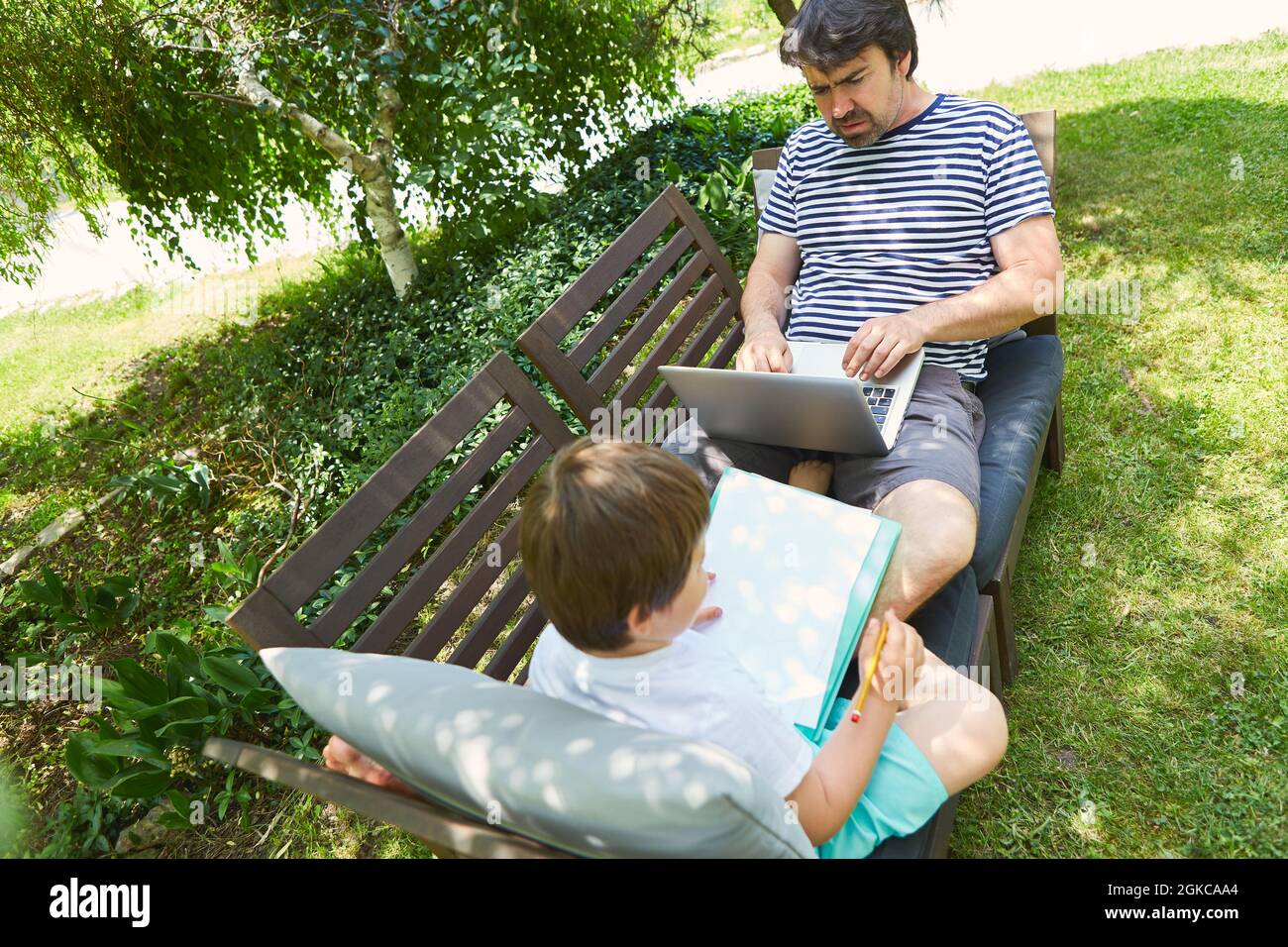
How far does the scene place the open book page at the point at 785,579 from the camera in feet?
5.67

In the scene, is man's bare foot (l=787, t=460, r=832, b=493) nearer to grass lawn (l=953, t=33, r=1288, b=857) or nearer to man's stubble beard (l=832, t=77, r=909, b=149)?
grass lawn (l=953, t=33, r=1288, b=857)

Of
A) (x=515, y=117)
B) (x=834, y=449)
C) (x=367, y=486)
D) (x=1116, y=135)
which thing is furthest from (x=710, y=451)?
(x=1116, y=135)

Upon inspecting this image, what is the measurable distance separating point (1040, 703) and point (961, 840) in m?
0.48

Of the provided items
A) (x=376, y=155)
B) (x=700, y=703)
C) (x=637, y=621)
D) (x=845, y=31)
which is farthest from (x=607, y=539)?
(x=376, y=155)

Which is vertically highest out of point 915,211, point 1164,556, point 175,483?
point 915,211

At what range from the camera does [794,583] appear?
1863 mm

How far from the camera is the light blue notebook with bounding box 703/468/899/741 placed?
67.7 inches

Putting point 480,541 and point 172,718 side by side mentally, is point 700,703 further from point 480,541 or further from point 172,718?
point 172,718

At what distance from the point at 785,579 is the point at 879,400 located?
2.35 ft

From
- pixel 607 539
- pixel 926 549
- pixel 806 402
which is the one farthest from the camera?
pixel 806 402

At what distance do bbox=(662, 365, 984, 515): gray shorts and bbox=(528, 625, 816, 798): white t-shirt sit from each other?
77 cm

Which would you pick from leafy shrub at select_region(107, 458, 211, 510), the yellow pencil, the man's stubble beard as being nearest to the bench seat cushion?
the yellow pencil

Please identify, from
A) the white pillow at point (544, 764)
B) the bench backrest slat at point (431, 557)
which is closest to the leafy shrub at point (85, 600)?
the bench backrest slat at point (431, 557)
